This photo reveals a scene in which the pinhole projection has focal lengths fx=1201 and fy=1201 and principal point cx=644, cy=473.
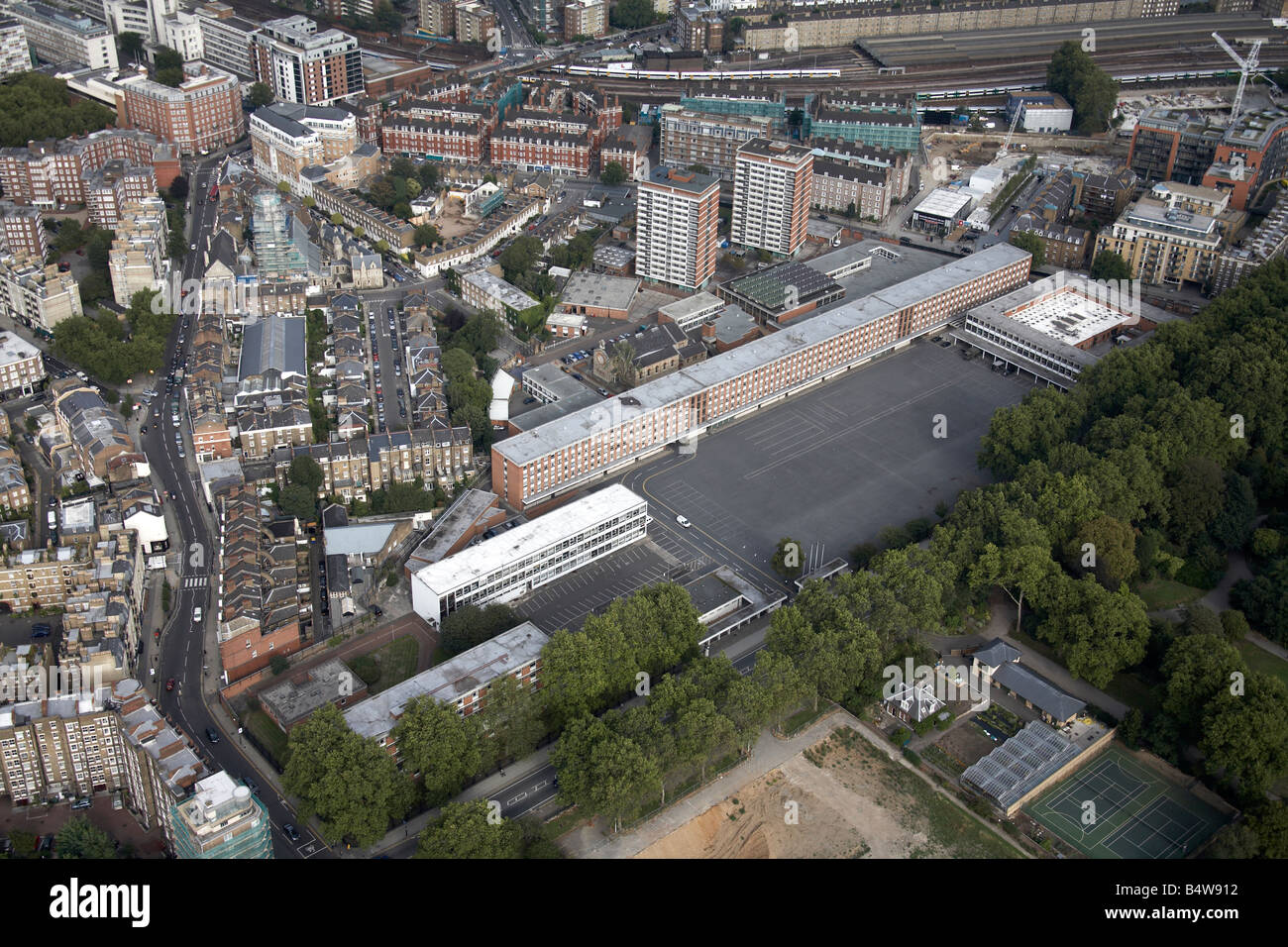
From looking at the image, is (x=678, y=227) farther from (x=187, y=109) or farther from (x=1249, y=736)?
(x=1249, y=736)

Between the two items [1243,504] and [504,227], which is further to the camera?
[504,227]

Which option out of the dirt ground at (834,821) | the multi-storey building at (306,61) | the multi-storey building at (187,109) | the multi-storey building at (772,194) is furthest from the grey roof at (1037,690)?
the multi-storey building at (187,109)

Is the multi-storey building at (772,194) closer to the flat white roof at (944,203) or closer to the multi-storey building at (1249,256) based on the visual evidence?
the flat white roof at (944,203)

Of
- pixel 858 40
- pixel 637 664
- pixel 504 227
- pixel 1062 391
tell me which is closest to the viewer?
pixel 637 664

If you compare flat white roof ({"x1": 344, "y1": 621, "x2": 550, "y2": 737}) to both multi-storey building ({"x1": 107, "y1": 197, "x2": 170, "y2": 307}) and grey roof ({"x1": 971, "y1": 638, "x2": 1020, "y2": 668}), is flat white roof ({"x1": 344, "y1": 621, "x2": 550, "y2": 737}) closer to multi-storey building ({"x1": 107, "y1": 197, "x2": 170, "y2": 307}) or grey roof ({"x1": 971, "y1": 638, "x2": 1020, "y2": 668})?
grey roof ({"x1": 971, "y1": 638, "x2": 1020, "y2": 668})

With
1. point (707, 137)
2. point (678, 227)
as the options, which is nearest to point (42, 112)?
point (707, 137)

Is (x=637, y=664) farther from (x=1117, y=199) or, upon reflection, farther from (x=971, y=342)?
(x=1117, y=199)

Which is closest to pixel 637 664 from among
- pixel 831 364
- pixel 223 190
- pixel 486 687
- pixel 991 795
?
pixel 486 687
